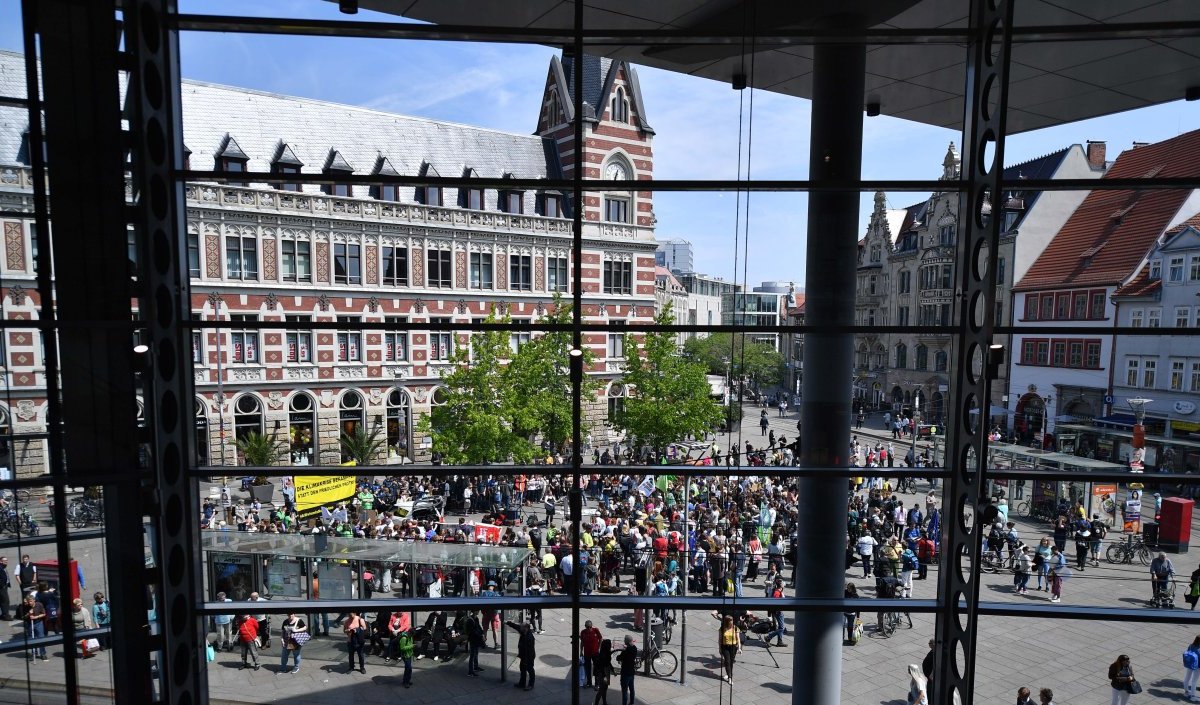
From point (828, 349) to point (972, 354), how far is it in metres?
1.11

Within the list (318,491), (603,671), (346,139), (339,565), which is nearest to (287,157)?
(346,139)

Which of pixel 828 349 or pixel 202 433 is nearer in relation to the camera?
pixel 202 433

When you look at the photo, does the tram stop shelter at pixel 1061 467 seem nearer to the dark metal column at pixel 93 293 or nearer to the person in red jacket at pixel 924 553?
the person in red jacket at pixel 924 553

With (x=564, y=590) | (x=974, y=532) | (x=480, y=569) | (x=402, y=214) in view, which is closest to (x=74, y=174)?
(x=402, y=214)

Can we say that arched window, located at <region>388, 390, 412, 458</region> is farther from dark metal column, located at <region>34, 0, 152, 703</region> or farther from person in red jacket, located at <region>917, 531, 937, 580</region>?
person in red jacket, located at <region>917, 531, 937, 580</region>

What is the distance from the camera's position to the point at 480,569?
6.29m

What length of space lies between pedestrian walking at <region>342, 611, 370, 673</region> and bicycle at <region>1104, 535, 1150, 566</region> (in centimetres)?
642

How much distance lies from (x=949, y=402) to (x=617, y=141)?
359cm

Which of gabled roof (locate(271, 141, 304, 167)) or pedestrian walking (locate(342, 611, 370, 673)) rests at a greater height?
gabled roof (locate(271, 141, 304, 167))

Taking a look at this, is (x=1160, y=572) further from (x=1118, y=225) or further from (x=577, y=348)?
(x=577, y=348)

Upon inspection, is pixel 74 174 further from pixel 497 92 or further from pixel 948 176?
pixel 948 176

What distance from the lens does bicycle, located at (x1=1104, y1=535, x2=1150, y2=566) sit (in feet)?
18.5

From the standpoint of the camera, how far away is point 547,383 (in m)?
6.17

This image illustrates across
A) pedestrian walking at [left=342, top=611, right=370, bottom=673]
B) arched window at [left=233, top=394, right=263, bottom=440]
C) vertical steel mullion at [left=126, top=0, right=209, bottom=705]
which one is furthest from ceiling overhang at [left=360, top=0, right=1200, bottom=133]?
pedestrian walking at [left=342, top=611, right=370, bottom=673]
